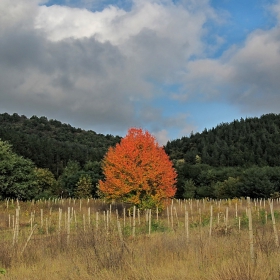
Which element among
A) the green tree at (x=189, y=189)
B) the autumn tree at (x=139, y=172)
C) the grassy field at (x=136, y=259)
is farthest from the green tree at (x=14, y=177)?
the green tree at (x=189, y=189)

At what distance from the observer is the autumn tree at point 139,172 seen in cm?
2859

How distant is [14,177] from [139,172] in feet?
53.1

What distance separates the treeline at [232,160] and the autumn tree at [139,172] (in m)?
35.1

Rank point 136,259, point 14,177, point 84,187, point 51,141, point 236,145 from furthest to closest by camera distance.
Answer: point 236,145 → point 51,141 → point 84,187 → point 14,177 → point 136,259

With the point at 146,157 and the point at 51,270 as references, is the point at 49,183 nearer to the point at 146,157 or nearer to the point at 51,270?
the point at 146,157

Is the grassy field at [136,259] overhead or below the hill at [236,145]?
below

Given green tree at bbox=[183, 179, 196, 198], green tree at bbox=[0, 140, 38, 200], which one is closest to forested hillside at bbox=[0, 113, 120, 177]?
green tree at bbox=[183, 179, 196, 198]

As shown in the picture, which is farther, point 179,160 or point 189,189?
point 179,160

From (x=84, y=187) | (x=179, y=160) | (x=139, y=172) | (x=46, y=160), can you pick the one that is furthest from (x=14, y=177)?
(x=179, y=160)

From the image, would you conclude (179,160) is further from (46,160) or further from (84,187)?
(84,187)

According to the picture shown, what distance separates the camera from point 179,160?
11056 centimetres

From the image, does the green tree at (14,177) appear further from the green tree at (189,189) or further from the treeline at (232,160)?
the green tree at (189,189)

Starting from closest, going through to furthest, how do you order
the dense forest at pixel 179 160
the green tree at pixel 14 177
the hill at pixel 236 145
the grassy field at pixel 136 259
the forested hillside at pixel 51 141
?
1. the grassy field at pixel 136 259
2. the green tree at pixel 14 177
3. the dense forest at pixel 179 160
4. the forested hillside at pixel 51 141
5. the hill at pixel 236 145

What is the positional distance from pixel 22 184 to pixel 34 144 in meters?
64.0
